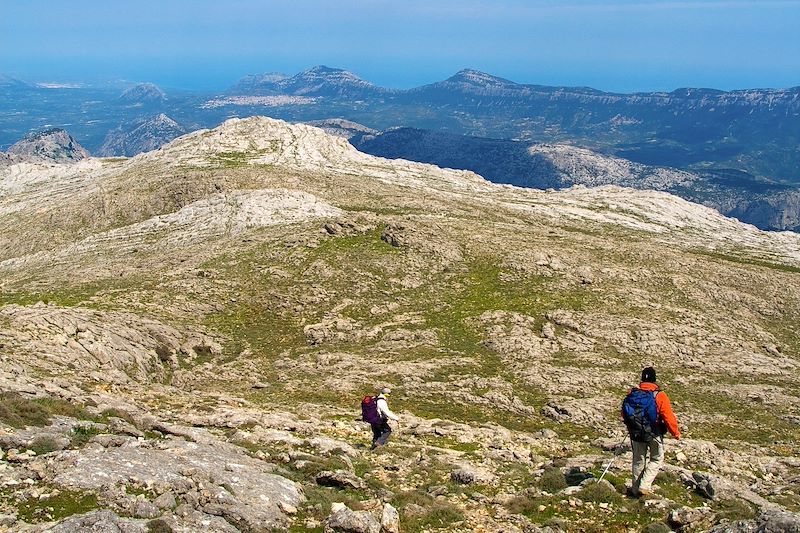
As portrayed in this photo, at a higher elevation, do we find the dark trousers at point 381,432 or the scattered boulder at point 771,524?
the scattered boulder at point 771,524

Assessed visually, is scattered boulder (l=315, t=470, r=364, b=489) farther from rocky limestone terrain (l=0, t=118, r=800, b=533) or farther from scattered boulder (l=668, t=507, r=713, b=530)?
scattered boulder (l=668, t=507, r=713, b=530)

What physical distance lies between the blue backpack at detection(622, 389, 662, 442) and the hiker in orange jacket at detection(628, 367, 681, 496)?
44 mm

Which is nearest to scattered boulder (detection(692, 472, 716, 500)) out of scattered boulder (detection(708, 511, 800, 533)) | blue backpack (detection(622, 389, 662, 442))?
blue backpack (detection(622, 389, 662, 442))

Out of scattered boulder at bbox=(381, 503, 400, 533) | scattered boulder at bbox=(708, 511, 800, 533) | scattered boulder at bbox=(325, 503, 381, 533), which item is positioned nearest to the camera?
scattered boulder at bbox=(708, 511, 800, 533)

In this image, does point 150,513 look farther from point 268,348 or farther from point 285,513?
point 268,348

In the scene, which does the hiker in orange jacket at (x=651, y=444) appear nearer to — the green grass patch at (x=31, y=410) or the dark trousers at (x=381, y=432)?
the dark trousers at (x=381, y=432)

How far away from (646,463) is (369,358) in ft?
86.3

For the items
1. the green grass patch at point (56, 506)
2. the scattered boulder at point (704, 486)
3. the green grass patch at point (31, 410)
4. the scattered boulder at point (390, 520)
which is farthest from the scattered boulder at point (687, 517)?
the green grass patch at point (31, 410)

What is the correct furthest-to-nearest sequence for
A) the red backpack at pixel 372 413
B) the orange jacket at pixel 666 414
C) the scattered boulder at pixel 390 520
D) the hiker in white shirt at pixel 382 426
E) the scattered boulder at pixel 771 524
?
the red backpack at pixel 372 413 → the hiker in white shirt at pixel 382 426 → the orange jacket at pixel 666 414 → the scattered boulder at pixel 390 520 → the scattered boulder at pixel 771 524

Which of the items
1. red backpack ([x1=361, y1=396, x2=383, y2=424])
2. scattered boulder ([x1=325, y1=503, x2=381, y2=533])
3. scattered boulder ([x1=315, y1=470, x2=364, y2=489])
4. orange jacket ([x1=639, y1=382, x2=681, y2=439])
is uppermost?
orange jacket ([x1=639, y1=382, x2=681, y2=439])

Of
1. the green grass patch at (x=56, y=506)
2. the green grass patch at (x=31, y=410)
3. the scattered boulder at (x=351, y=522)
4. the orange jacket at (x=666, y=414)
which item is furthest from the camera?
the green grass patch at (x=31, y=410)

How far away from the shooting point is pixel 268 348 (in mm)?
46000

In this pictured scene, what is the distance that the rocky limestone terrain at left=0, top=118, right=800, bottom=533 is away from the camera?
18.1 m

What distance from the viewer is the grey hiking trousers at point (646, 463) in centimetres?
1981
